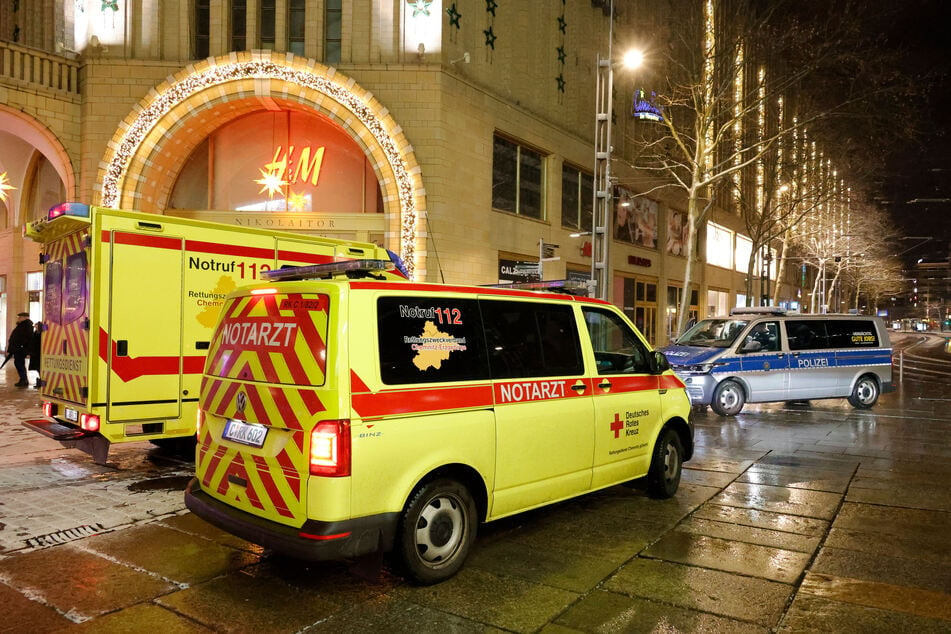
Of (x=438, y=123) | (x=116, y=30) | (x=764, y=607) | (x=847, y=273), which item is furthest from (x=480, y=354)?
(x=847, y=273)

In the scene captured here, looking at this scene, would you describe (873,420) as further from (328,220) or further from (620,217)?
(620,217)

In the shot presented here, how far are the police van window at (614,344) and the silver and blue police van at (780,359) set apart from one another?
21.1 ft

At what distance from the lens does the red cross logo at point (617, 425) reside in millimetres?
5723

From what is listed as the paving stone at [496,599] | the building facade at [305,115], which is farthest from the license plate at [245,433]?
the building facade at [305,115]

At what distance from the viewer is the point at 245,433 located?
168 inches

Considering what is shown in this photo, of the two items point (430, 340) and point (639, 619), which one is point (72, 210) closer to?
point (430, 340)

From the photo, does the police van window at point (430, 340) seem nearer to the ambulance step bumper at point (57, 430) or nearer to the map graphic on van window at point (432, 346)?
the map graphic on van window at point (432, 346)

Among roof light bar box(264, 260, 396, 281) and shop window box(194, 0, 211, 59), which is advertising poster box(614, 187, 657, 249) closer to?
shop window box(194, 0, 211, 59)

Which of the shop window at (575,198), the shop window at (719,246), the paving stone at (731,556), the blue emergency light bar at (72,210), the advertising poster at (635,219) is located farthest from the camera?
the shop window at (719,246)

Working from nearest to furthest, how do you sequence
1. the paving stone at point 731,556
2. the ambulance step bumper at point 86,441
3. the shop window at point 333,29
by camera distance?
the paving stone at point 731,556 → the ambulance step bumper at point 86,441 → the shop window at point 333,29

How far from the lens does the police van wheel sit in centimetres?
1408

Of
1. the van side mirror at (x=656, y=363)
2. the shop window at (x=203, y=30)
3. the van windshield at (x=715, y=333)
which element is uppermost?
the shop window at (x=203, y=30)

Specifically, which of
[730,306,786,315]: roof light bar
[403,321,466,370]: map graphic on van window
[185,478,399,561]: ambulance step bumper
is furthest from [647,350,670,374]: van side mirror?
[730,306,786,315]: roof light bar

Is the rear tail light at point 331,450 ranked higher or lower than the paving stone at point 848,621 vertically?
higher
